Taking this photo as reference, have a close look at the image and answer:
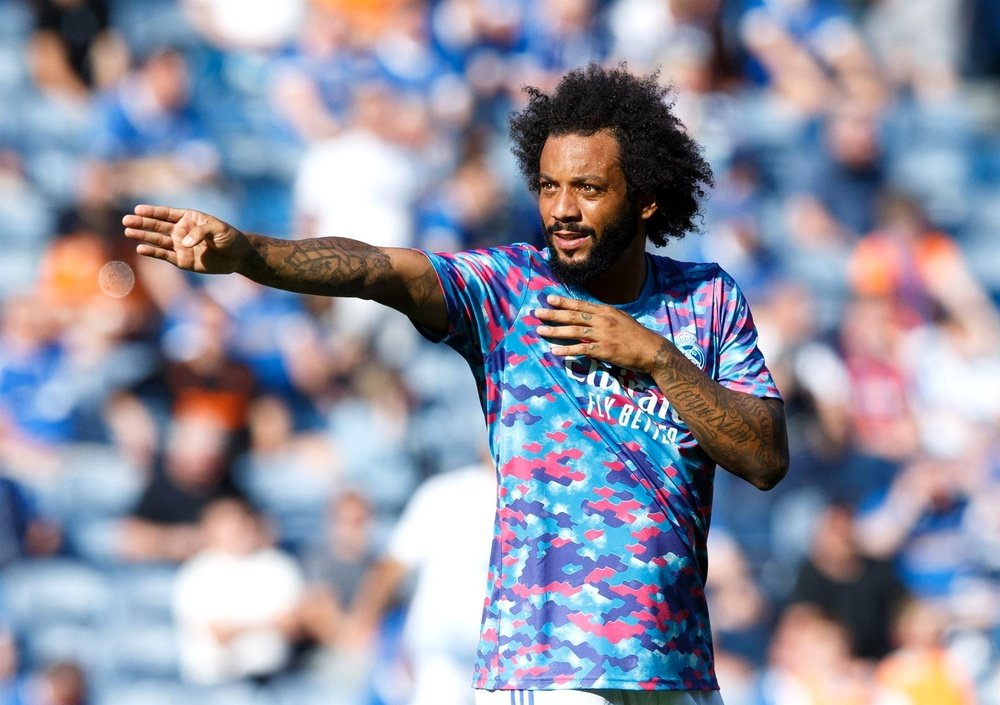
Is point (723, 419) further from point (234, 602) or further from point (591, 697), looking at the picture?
point (234, 602)

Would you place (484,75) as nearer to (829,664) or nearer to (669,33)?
(669,33)

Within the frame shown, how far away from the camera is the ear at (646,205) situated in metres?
3.70

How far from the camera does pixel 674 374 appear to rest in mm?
3344

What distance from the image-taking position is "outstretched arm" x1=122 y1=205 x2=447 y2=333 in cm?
309

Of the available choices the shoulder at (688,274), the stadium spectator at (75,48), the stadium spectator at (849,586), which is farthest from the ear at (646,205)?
the stadium spectator at (75,48)

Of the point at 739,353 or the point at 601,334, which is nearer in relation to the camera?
the point at 601,334

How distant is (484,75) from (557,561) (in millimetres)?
6072

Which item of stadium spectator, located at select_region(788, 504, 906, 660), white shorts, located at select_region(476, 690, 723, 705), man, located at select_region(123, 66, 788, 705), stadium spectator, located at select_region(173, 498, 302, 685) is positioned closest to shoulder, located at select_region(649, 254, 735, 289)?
man, located at select_region(123, 66, 788, 705)

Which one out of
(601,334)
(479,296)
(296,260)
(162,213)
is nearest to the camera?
(162,213)

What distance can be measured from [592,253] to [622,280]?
0.52 feet

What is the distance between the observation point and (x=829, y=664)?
7977 mm

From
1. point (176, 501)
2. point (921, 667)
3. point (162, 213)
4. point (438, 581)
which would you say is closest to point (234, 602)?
point (176, 501)

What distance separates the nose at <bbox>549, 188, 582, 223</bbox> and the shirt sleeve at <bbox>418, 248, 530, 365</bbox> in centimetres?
16

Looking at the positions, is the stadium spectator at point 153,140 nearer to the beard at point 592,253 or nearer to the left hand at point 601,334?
the beard at point 592,253
